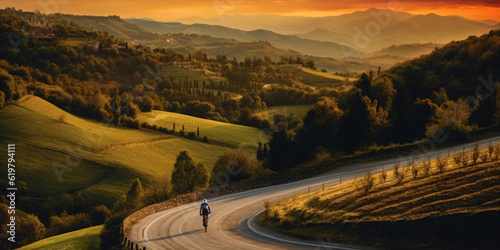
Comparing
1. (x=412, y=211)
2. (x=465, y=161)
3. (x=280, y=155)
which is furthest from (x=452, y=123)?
(x=412, y=211)

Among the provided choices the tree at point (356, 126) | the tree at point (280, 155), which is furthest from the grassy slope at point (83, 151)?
the tree at point (356, 126)

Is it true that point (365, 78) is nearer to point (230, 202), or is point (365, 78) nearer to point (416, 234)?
point (230, 202)

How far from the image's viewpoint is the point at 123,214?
150ft

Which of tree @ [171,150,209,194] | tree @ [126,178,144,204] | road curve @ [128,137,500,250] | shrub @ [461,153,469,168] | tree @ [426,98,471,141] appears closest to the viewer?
road curve @ [128,137,500,250]

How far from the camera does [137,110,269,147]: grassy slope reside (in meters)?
109

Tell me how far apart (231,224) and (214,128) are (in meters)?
81.5

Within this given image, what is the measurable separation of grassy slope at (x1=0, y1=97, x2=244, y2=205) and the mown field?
48676 millimetres

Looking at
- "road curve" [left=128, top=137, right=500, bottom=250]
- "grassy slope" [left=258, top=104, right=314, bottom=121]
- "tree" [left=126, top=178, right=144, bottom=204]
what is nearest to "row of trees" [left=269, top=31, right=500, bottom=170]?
"road curve" [left=128, top=137, right=500, bottom=250]

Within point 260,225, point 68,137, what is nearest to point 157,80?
point 68,137

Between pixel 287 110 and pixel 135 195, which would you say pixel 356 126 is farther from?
pixel 287 110

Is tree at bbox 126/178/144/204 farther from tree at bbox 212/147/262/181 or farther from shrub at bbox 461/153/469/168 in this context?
shrub at bbox 461/153/469/168

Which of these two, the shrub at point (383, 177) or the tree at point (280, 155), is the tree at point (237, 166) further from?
the shrub at point (383, 177)

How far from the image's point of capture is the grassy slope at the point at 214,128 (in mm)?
109438

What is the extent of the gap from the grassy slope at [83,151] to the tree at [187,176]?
2031 cm
